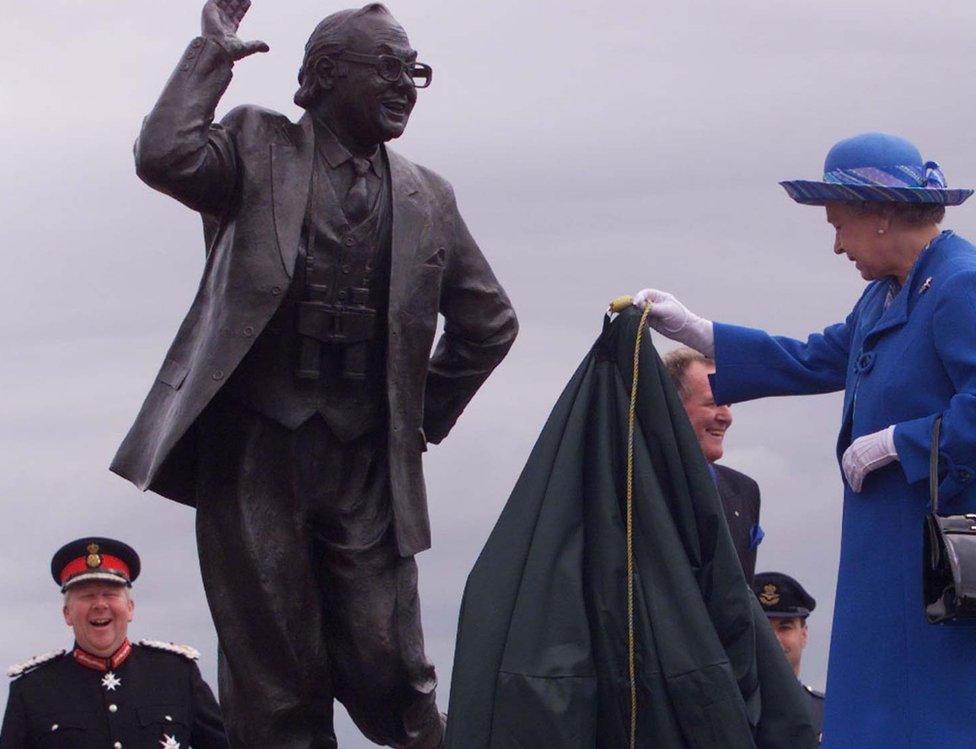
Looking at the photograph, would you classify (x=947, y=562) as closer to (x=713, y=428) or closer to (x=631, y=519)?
(x=631, y=519)

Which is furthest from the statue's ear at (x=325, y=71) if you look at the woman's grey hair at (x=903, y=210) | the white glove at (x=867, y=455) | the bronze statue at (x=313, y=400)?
the white glove at (x=867, y=455)

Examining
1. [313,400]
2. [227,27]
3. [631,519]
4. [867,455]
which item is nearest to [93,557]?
[313,400]

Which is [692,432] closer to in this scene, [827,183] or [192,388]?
[827,183]

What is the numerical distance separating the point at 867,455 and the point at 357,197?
1.96 metres

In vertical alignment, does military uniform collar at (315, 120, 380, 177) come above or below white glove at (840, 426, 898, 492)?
above

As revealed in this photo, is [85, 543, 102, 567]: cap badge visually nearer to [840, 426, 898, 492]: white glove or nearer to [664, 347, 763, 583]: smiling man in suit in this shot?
[664, 347, 763, 583]: smiling man in suit

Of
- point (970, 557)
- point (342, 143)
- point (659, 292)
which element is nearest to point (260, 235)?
point (342, 143)

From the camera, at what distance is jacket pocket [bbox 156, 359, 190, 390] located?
330 inches

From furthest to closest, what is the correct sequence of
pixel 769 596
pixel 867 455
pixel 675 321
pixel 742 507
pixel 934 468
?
pixel 769 596 < pixel 742 507 < pixel 675 321 < pixel 867 455 < pixel 934 468

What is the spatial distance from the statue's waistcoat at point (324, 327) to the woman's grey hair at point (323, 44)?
0.26 meters

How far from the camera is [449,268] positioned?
28.9 ft

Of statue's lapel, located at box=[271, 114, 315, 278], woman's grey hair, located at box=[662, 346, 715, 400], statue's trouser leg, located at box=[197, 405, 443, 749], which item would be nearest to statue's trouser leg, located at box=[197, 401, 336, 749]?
statue's trouser leg, located at box=[197, 405, 443, 749]

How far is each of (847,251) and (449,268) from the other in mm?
1620

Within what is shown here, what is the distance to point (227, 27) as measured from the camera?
26.7 feet
